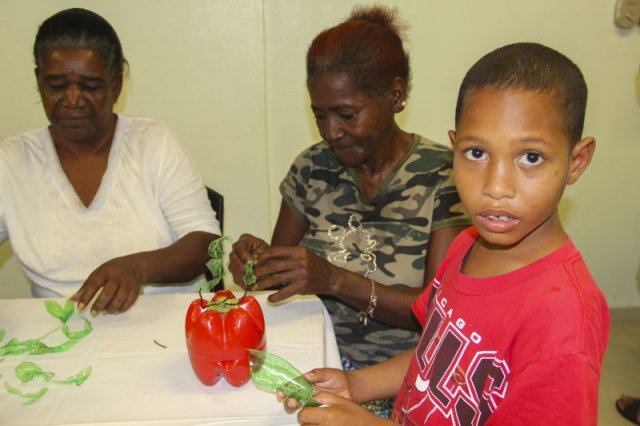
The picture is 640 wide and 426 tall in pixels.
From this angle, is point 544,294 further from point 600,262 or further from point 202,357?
point 600,262

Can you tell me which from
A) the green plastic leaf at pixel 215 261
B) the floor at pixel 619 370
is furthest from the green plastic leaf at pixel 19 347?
the floor at pixel 619 370

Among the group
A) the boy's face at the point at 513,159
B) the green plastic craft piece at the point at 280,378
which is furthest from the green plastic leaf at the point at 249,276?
the boy's face at the point at 513,159

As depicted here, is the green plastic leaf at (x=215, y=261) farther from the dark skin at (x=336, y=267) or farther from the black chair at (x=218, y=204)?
the black chair at (x=218, y=204)

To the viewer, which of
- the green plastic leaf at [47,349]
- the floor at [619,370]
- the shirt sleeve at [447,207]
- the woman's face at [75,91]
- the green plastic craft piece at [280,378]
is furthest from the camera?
the floor at [619,370]

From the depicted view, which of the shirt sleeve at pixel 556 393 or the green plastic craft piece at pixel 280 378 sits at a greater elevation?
the shirt sleeve at pixel 556 393

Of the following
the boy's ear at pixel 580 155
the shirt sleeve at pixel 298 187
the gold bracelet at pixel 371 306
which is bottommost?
the gold bracelet at pixel 371 306

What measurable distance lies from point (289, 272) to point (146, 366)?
0.43 metres

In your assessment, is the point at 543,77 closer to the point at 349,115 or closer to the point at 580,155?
the point at 580,155

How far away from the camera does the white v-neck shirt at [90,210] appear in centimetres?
185

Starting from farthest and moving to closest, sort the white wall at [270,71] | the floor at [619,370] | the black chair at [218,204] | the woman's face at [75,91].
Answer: the white wall at [270,71]
the floor at [619,370]
the black chair at [218,204]
the woman's face at [75,91]

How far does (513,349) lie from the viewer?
34.7 inches

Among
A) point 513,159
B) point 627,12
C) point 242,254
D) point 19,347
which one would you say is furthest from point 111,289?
point 627,12

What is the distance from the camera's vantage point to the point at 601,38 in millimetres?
2998

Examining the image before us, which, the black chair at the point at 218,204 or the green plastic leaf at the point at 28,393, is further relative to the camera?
the black chair at the point at 218,204
